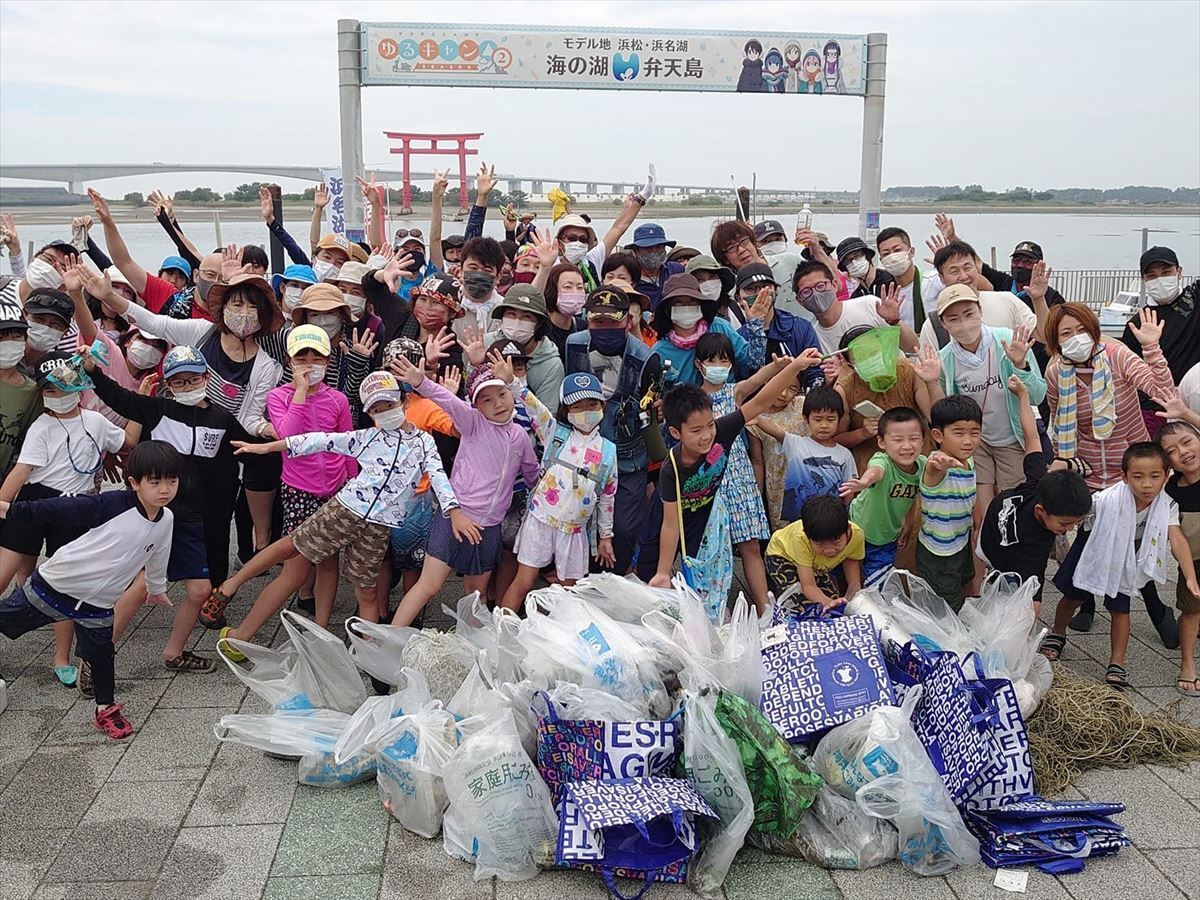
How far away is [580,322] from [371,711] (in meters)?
2.54

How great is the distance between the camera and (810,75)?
10820 millimetres

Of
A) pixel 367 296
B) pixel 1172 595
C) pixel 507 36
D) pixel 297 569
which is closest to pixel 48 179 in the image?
pixel 507 36

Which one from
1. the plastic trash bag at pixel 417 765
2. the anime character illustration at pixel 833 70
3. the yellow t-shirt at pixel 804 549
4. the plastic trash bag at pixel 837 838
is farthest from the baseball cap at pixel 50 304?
the anime character illustration at pixel 833 70

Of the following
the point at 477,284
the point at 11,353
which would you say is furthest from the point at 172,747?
the point at 477,284

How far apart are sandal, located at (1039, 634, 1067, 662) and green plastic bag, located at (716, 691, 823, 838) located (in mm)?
1990

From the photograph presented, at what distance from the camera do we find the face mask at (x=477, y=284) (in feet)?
18.0

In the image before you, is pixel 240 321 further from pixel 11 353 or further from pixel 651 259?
pixel 651 259

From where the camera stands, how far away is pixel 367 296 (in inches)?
223

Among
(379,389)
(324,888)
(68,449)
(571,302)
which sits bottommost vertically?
(324,888)

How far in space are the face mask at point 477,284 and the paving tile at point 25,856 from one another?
316cm

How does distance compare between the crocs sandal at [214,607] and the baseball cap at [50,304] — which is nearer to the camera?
the baseball cap at [50,304]

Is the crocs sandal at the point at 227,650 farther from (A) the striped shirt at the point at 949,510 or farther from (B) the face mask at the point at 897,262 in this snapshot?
(B) the face mask at the point at 897,262

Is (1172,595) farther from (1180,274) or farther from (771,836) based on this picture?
(771,836)

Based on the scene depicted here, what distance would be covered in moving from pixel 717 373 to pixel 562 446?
0.87 m
